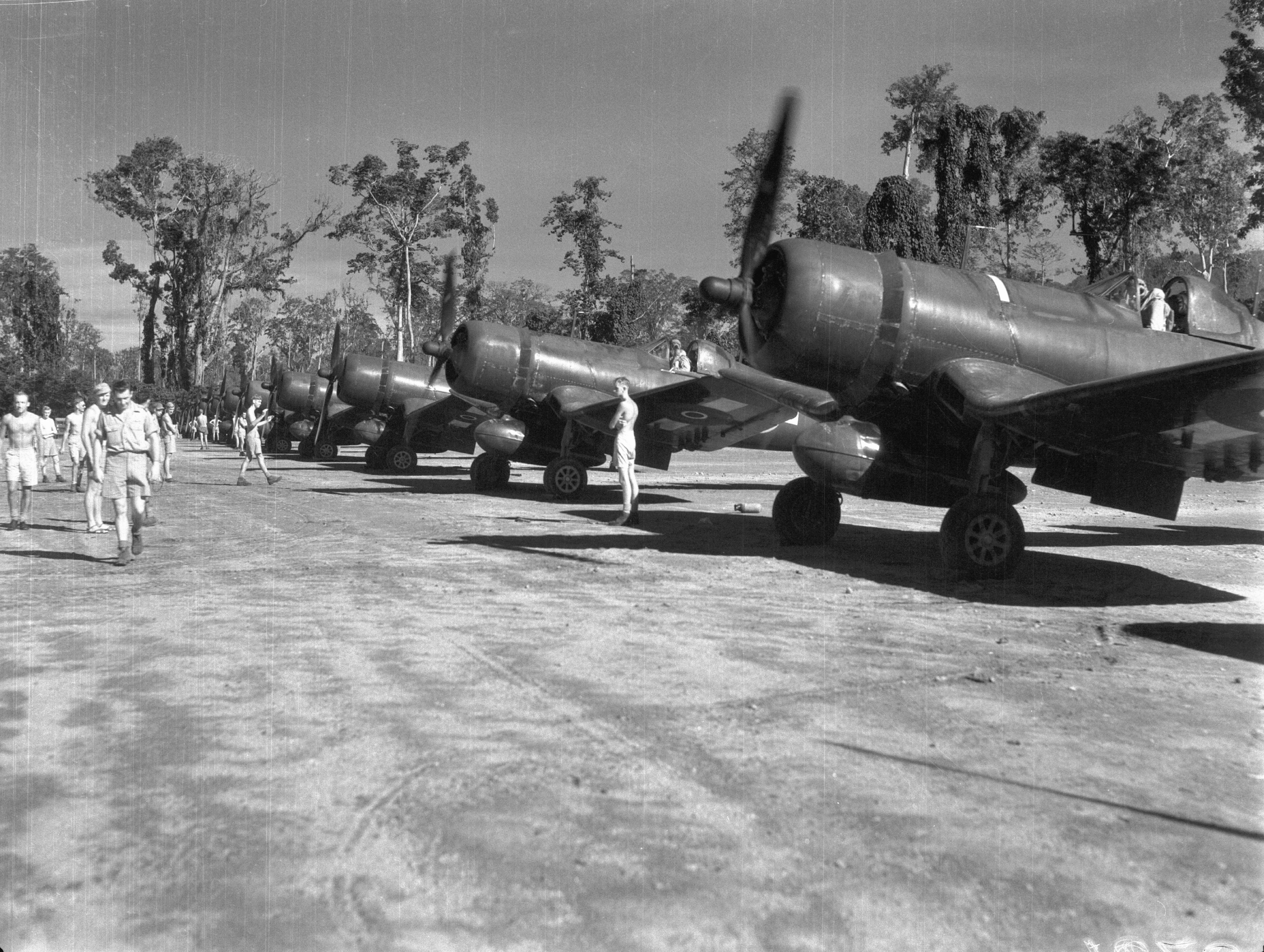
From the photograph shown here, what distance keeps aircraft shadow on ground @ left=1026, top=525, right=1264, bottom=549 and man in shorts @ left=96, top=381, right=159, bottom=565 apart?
9.47 m

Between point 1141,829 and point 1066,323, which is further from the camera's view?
point 1066,323

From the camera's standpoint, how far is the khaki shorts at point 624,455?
1361 cm

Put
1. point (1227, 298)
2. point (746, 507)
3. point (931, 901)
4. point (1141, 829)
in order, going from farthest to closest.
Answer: point (746, 507) → point (1227, 298) → point (1141, 829) → point (931, 901)

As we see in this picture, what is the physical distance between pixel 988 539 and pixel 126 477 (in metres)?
8.15

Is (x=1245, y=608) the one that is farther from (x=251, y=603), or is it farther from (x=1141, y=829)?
(x=251, y=603)

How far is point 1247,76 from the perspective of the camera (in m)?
32.0

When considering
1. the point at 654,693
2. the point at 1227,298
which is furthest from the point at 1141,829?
the point at 1227,298

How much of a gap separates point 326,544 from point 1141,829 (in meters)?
9.45

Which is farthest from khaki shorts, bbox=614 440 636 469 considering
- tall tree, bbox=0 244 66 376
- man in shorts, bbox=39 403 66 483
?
tall tree, bbox=0 244 66 376

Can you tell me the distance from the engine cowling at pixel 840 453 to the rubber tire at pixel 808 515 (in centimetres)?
92

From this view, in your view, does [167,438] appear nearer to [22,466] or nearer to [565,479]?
[22,466]

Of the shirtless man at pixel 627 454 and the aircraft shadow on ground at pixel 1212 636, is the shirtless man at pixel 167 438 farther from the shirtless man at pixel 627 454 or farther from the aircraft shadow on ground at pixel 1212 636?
the aircraft shadow on ground at pixel 1212 636

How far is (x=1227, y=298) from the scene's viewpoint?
429 inches

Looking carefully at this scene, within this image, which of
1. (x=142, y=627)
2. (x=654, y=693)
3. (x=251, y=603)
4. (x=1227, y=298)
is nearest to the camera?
(x=654, y=693)
